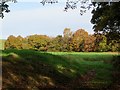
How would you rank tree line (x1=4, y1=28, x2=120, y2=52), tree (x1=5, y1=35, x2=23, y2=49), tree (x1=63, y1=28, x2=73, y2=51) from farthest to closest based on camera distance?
tree (x1=63, y1=28, x2=73, y2=51), tree line (x1=4, y1=28, x2=120, y2=52), tree (x1=5, y1=35, x2=23, y2=49)

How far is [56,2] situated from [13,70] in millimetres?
7309

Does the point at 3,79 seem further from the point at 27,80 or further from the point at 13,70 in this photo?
→ the point at 13,70

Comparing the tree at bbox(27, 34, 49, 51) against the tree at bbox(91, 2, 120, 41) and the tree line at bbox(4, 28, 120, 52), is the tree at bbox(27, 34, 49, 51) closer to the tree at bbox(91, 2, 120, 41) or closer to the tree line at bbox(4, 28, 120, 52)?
the tree line at bbox(4, 28, 120, 52)

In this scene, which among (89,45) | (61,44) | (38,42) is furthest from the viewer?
(61,44)

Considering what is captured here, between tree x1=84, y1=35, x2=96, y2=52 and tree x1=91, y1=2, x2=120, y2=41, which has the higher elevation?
tree x1=91, y1=2, x2=120, y2=41

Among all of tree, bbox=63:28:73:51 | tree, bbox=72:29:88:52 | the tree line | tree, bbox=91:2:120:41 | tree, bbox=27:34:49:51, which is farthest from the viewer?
tree, bbox=63:28:73:51

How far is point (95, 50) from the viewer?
84.8 m

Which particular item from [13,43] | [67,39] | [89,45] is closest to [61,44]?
[67,39]

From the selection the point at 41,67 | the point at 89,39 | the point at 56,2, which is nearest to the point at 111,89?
the point at 56,2

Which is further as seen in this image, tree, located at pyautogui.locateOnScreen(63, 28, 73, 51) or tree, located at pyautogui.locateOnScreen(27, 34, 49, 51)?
tree, located at pyautogui.locateOnScreen(63, 28, 73, 51)

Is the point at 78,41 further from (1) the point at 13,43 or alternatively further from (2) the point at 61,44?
(1) the point at 13,43

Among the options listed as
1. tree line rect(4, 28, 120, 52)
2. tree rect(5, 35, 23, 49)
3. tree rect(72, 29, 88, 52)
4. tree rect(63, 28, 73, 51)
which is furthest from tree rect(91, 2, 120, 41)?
tree rect(63, 28, 73, 51)

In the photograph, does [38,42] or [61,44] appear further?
[61,44]

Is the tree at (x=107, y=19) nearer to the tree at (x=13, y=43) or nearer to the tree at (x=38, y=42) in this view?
the tree at (x=13, y=43)
